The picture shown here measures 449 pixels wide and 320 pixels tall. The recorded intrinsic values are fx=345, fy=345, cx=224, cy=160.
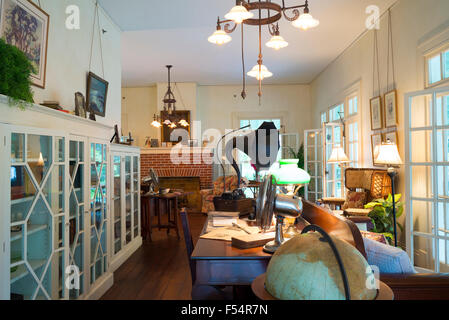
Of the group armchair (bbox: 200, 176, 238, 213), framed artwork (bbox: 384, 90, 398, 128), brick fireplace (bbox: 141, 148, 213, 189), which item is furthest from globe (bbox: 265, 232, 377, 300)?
brick fireplace (bbox: 141, 148, 213, 189)

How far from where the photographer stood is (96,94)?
3.87 m

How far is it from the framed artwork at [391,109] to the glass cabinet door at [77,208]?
375cm

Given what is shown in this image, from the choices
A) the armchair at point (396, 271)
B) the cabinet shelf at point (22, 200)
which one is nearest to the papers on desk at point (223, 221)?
the armchair at point (396, 271)

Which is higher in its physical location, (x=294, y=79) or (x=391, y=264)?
(x=294, y=79)

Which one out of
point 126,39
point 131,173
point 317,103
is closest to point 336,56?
point 317,103

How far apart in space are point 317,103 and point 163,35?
4565mm

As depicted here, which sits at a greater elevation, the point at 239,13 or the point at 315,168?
the point at 239,13

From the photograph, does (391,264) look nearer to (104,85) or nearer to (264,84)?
(104,85)

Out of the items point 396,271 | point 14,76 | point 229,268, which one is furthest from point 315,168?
point 14,76

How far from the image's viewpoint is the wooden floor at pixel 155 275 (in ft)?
10.7

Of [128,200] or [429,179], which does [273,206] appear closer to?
[429,179]

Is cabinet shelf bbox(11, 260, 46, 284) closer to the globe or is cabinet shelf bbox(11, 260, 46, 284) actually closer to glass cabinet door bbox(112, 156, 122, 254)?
the globe

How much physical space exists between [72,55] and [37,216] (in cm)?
188

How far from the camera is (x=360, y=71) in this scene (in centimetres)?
577
